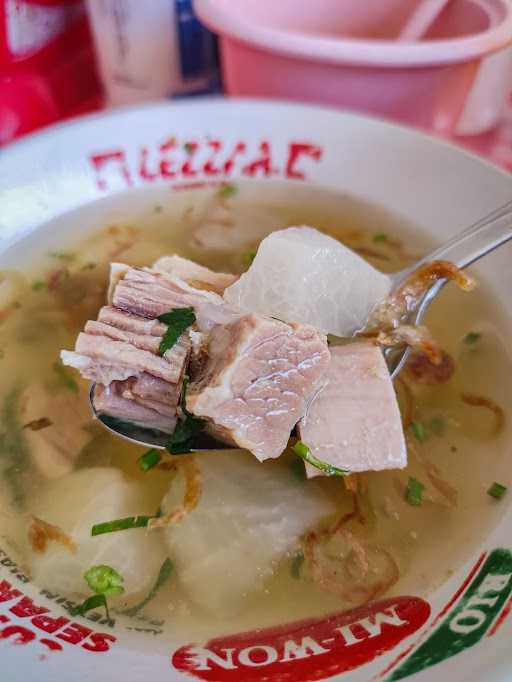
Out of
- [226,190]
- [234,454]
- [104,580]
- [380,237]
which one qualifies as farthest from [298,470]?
[226,190]

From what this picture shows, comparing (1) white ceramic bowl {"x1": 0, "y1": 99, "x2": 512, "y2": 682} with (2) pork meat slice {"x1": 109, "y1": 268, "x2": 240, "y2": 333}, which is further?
(2) pork meat slice {"x1": 109, "y1": 268, "x2": 240, "y2": 333}

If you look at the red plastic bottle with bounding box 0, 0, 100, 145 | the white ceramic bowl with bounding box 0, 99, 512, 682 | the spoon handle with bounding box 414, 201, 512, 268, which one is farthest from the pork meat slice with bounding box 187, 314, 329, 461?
the red plastic bottle with bounding box 0, 0, 100, 145

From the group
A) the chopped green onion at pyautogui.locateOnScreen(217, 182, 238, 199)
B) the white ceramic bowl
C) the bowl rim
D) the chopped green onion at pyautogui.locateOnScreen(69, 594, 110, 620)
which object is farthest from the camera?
the chopped green onion at pyautogui.locateOnScreen(217, 182, 238, 199)

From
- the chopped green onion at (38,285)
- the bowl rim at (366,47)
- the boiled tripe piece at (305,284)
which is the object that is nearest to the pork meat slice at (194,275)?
the boiled tripe piece at (305,284)

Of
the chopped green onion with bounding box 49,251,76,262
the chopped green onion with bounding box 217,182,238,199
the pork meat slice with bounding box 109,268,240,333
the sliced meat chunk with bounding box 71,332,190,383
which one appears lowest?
the chopped green onion with bounding box 49,251,76,262

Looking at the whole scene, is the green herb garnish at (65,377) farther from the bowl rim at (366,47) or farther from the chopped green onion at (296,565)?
the bowl rim at (366,47)

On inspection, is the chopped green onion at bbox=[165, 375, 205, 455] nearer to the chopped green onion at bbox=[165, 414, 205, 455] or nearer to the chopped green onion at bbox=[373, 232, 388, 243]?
the chopped green onion at bbox=[165, 414, 205, 455]
